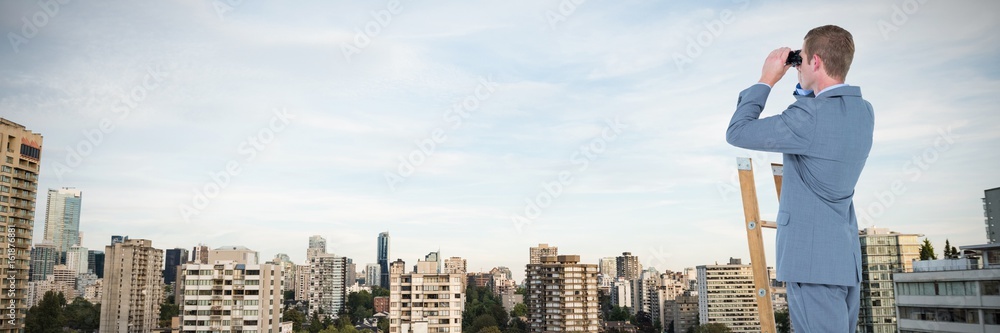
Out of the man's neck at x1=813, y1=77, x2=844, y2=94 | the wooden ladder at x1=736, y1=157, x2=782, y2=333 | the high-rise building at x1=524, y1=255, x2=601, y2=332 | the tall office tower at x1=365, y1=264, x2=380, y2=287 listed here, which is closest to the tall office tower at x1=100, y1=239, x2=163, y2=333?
the high-rise building at x1=524, y1=255, x2=601, y2=332

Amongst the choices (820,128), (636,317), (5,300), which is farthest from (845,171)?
(636,317)

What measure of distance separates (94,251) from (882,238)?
9769cm

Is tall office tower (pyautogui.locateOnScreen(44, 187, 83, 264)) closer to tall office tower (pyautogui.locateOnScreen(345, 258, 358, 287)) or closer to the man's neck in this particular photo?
tall office tower (pyautogui.locateOnScreen(345, 258, 358, 287))

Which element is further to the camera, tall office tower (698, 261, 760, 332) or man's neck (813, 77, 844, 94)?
tall office tower (698, 261, 760, 332)

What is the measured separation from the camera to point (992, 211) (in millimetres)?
17953

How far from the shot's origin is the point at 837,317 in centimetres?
207

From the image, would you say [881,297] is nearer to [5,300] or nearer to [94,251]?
[5,300]

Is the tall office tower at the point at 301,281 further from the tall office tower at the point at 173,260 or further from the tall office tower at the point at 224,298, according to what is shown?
the tall office tower at the point at 224,298

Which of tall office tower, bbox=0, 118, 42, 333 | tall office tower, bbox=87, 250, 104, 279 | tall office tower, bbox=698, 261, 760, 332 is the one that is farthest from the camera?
tall office tower, bbox=87, 250, 104, 279

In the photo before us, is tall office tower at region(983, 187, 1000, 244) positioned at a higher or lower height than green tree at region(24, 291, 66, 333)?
higher

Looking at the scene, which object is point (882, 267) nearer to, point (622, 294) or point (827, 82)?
point (827, 82)

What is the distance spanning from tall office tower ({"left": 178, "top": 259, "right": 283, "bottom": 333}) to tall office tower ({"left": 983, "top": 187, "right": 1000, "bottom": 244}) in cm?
2385

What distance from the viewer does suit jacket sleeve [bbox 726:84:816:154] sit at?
2.04 metres

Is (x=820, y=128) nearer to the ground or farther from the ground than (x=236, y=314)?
farther from the ground
